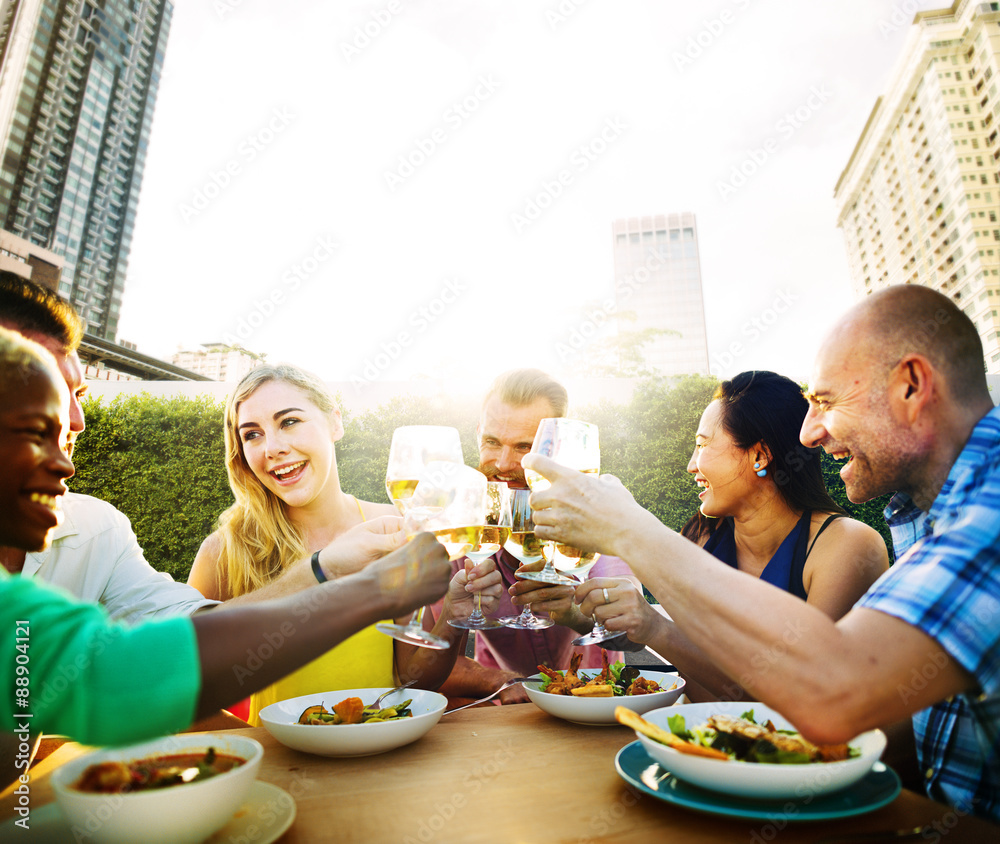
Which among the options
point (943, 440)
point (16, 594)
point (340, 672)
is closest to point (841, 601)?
point (943, 440)

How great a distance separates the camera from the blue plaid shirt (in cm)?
111

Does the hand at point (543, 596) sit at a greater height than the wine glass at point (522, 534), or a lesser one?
lesser

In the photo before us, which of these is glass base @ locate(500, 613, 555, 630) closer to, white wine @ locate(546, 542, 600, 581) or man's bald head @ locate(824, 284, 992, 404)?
white wine @ locate(546, 542, 600, 581)

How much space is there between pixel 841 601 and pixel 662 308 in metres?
88.7

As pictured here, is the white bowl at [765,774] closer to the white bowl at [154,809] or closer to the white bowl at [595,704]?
the white bowl at [595,704]

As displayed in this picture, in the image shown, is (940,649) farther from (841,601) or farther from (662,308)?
(662,308)

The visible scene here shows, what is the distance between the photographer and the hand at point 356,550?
1.84 metres

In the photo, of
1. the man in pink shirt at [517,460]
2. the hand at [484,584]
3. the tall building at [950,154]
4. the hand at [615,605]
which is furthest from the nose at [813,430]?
the tall building at [950,154]

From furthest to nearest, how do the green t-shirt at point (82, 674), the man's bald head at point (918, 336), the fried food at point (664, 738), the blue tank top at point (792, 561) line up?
the blue tank top at point (792, 561), the man's bald head at point (918, 336), the fried food at point (664, 738), the green t-shirt at point (82, 674)

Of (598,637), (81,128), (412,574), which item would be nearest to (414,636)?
(412,574)

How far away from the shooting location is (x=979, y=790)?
1.34 meters

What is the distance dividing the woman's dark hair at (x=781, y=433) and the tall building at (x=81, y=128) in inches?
1913

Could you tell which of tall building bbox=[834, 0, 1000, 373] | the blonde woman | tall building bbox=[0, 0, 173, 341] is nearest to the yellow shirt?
the blonde woman

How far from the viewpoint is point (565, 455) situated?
181cm
